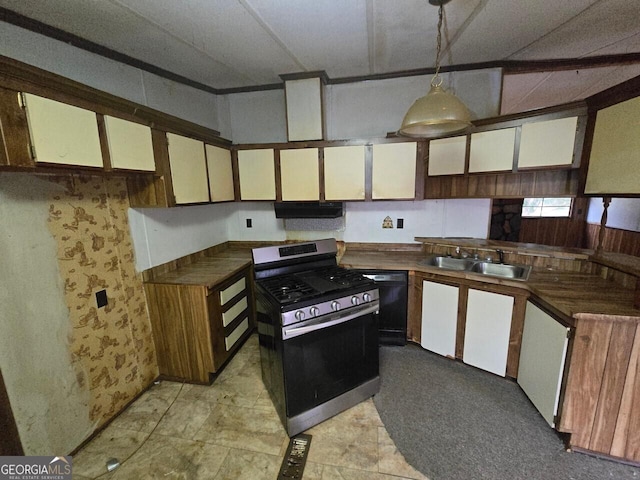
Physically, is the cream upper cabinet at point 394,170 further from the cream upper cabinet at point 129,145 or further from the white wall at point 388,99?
the cream upper cabinet at point 129,145

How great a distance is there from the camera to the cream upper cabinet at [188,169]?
84.8 inches

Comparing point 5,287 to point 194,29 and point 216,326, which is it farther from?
point 194,29

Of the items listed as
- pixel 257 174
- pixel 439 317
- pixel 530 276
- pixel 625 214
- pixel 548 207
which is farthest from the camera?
pixel 548 207

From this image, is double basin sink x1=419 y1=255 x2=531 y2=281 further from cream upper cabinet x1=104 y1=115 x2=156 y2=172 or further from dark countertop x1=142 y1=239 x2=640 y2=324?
cream upper cabinet x1=104 y1=115 x2=156 y2=172

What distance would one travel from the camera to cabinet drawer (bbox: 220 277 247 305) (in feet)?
7.86

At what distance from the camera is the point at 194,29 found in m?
1.85

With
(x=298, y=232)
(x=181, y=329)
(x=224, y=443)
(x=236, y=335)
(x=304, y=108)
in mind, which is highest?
(x=304, y=108)

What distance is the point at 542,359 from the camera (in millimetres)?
1831

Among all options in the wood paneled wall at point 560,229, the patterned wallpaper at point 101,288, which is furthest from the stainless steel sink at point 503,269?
the wood paneled wall at point 560,229

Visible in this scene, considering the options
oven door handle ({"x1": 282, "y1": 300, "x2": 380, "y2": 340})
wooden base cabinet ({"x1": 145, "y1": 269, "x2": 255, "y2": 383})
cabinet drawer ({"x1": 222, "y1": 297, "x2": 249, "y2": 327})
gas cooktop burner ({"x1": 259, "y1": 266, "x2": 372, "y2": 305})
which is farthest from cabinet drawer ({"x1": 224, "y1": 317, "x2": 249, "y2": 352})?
oven door handle ({"x1": 282, "y1": 300, "x2": 380, "y2": 340})

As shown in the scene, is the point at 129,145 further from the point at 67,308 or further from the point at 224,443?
the point at 224,443

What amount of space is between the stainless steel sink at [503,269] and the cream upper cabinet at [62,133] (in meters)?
3.10

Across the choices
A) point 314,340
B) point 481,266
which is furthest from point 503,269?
point 314,340

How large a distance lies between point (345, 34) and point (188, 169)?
5.35ft
